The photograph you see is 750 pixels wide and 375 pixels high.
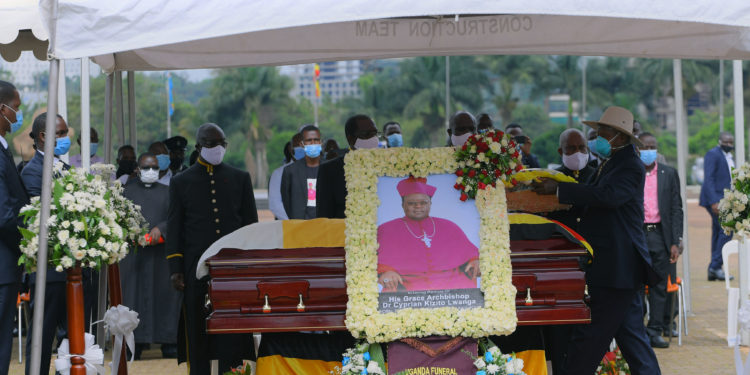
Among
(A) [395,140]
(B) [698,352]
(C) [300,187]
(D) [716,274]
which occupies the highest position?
(A) [395,140]

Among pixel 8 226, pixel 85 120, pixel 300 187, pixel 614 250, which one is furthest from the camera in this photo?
pixel 300 187

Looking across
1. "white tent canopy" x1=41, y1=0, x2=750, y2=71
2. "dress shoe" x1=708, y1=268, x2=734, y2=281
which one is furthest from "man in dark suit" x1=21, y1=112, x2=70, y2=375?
"dress shoe" x1=708, y1=268, x2=734, y2=281

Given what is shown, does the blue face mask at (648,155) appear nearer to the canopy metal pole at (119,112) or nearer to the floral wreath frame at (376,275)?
the floral wreath frame at (376,275)

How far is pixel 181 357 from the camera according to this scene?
23.0 feet

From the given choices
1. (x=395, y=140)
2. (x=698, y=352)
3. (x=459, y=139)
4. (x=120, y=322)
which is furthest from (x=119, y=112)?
(x=698, y=352)

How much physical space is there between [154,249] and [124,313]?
3.04 metres

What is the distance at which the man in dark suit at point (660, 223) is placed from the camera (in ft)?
29.9

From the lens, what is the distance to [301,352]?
19.8ft

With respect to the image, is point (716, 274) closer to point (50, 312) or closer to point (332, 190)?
point (332, 190)

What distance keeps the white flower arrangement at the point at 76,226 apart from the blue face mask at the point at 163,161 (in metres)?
4.03

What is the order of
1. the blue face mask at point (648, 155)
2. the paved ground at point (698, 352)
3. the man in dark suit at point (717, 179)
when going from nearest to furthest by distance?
the paved ground at point (698, 352), the blue face mask at point (648, 155), the man in dark suit at point (717, 179)

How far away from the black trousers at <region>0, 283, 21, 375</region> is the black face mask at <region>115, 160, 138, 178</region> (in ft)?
12.5

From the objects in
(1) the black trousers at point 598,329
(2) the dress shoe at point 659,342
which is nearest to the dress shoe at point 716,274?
(2) the dress shoe at point 659,342

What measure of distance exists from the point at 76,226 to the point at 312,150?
445 centimetres
